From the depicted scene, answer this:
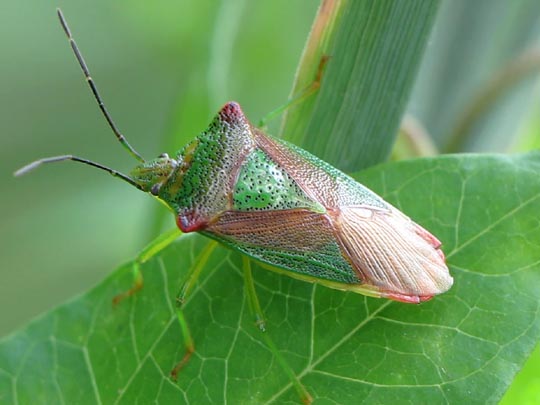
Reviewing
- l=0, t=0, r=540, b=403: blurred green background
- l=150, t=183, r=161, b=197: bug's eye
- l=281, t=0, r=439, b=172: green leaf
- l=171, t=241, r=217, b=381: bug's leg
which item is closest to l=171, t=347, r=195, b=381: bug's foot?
l=171, t=241, r=217, b=381: bug's leg

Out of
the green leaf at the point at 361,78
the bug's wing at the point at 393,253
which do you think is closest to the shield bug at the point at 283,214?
the bug's wing at the point at 393,253

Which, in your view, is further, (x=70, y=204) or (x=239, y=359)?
(x=70, y=204)

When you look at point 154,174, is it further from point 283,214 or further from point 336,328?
point 336,328

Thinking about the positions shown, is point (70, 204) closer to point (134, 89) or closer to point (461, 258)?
point (134, 89)

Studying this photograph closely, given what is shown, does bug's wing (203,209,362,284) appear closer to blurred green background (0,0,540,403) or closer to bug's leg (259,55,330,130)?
bug's leg (259,55,330,130)

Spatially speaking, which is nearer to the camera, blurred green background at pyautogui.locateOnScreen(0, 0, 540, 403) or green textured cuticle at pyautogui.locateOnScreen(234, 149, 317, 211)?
green textured cuticle at pyautogui.locateOnScreen(234, 149, 317, 211)

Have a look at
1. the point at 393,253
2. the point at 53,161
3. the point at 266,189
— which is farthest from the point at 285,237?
the point at 53,161

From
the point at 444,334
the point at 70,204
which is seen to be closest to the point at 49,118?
the point at 70,204
